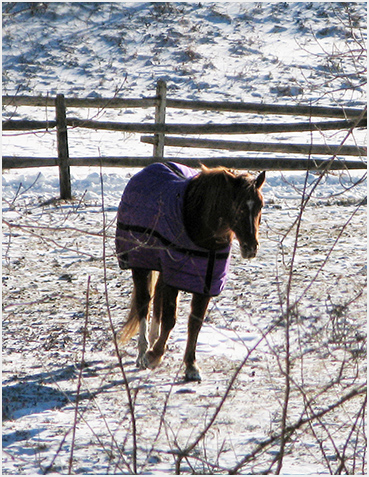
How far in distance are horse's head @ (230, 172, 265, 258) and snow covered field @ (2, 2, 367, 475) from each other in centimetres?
21

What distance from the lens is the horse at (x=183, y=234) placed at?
3738mm

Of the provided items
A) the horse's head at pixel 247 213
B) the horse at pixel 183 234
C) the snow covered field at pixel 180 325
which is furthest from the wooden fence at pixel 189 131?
the horse's head at pixel 247 213

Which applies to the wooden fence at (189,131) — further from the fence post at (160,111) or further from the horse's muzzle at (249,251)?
the horse's muzzle at (249,251)

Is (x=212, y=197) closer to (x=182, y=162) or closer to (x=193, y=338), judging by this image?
(x=193, y=338)

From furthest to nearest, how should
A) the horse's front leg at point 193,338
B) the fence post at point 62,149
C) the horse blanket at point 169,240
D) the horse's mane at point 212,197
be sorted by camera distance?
1. the fence post at point 62,149
2. the horse's front leg at point 193,338
3. the horse blanket at point 169,240
4. the horse's mane at point 212,197

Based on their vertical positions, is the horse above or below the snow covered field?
above

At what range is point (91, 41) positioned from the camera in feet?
55.3

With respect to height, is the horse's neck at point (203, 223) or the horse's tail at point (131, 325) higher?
the horse's neck at point (203, 223)

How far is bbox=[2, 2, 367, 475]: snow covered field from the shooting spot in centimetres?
295

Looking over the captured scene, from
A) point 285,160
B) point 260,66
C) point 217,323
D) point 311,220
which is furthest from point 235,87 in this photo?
point 217,323

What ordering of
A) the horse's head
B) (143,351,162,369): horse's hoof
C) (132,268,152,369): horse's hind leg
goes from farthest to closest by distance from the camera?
(132,268,152,369): horse's hind leg < (143,351,162,369): horse's hoof < the horse's head

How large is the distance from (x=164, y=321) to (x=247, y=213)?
1.04 m

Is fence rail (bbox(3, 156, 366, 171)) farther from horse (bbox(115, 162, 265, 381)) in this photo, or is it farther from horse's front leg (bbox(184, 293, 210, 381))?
horse's front leg (bbox(184, 293, 210, 381))

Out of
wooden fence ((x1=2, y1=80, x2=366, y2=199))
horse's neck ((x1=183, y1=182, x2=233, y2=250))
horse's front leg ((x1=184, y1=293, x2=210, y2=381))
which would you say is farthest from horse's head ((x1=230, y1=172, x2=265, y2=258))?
wooden fence ((x1=2, y1=80, x2=366, y2=199))
